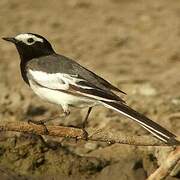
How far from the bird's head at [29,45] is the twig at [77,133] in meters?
0.83

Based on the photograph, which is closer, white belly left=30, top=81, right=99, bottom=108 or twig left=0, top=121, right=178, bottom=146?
twig left=0, top=121, right=178, bottom=146

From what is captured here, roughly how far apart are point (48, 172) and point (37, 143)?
0.28 metres

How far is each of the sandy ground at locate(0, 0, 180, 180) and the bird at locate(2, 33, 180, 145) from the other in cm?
106

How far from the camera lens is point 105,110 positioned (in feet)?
30.0

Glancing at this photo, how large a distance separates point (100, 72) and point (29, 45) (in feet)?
11.1

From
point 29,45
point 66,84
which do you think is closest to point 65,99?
point 66,84

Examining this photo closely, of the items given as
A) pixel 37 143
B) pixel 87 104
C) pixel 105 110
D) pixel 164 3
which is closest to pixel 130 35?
pixel 164 3

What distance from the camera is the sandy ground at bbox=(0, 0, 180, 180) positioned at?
24.6ft

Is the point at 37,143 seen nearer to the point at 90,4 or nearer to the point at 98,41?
the point at 98,41

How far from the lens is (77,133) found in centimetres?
621

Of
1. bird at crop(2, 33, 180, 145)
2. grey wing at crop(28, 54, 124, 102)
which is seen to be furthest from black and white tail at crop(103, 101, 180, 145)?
grey wing at crop(28, 54, 124, 102)

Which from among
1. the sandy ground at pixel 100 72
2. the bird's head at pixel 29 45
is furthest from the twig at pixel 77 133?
the sandy ground at pixel 100 72

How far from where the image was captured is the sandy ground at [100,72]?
295 inches

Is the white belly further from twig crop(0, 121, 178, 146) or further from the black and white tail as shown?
the black and white tail
